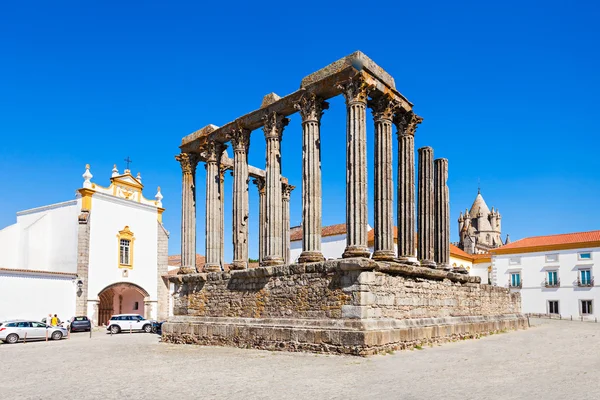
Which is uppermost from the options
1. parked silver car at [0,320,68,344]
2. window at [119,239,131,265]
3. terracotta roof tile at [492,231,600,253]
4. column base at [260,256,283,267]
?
terracotta roof tile at [492,231,600,253]

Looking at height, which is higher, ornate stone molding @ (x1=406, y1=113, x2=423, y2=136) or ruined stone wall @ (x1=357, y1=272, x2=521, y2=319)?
ornate stone molding @ (x1=406, y1=113, x2=423, y2=136)

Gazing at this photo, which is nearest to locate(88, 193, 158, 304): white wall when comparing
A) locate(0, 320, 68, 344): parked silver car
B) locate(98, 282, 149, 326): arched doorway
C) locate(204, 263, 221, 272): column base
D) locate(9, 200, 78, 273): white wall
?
locate(98, 282, 149, 326): arched doorway

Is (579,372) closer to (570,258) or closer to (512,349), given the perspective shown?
(512,349)

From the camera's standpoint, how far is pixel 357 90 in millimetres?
14320

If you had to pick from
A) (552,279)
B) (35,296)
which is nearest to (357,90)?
(35,296)

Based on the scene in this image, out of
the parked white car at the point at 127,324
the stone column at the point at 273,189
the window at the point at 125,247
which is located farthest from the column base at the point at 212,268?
the window at the point at 125,247

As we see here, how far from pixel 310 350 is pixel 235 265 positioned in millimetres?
5707

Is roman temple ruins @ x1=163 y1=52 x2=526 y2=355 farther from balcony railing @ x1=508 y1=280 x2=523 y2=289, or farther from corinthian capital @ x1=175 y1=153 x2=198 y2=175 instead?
balcony railing @ x1=508 y1=280 x2=523 y2=289

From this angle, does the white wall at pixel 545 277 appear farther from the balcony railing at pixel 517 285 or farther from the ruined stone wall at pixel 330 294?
the ruined stone wall at pixel 330 294

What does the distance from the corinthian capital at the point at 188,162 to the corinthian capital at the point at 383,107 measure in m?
8.42

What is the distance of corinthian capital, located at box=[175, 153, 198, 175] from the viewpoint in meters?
21.2

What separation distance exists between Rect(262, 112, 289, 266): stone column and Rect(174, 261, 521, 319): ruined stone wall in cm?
93

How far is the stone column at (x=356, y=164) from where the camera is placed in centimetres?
1383

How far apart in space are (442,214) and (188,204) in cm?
961
